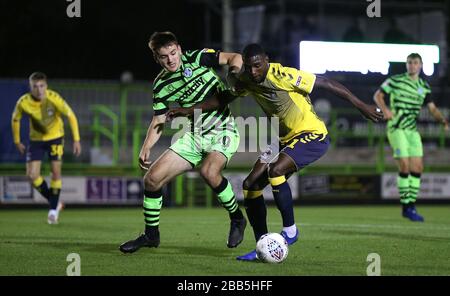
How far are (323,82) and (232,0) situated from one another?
19855 mm

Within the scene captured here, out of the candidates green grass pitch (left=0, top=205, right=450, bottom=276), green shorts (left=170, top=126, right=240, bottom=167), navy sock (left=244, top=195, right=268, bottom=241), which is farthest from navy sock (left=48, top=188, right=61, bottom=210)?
navy sock (left=244, top=195, right=268, bottom=241)

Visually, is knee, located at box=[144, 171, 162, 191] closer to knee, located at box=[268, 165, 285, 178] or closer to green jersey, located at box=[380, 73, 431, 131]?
knee, located at box=[268, 165, 285, 178]

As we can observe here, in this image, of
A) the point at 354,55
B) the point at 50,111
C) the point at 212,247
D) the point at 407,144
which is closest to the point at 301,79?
the point at 212,247

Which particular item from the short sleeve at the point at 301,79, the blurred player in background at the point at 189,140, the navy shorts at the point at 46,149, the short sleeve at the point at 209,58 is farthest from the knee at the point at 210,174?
the navy shorts at the point at 46,149

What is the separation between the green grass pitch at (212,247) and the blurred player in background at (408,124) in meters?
0.57

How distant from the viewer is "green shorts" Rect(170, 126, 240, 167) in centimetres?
927

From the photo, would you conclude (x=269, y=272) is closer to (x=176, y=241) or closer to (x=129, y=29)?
(x=176, y=241)

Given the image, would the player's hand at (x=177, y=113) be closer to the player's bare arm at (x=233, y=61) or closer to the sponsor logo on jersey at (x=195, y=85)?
the sponsor logo on jersey at (x=195, y=85)

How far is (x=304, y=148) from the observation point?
8773 millimetres

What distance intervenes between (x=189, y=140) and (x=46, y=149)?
5709mm

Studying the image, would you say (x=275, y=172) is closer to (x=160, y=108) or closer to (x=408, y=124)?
(x=160, y=108)

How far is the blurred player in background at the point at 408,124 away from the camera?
565 inches

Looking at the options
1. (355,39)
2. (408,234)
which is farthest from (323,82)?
(355,39)

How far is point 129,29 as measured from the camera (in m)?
32.0
